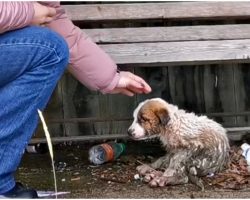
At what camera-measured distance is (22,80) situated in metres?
2.59

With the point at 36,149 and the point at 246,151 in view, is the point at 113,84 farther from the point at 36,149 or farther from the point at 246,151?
the point at 36,149

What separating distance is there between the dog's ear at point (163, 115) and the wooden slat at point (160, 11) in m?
0.65

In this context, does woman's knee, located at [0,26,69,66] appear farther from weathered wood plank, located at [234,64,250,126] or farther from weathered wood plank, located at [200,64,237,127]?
weathered wood plank, located at [234,64,250,126]

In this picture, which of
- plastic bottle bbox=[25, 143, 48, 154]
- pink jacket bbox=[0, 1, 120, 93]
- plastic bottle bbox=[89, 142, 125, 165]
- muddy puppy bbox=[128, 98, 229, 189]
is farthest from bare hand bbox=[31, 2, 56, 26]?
plastic bottle bbox=[25, 143, 48, 154]

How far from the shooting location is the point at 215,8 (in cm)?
371

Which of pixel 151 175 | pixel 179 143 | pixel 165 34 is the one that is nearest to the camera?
pixel 151 175

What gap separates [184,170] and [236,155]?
0.56m

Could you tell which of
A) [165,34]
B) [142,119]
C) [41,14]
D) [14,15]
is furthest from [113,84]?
[142,119]

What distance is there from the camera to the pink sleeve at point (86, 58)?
294 cm

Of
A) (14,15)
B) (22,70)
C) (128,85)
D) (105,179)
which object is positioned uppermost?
(14,15)

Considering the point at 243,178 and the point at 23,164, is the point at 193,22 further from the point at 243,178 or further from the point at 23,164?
the point at 23,164

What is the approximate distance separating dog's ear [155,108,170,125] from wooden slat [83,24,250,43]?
519mm

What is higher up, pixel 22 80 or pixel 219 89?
pixel 22 80

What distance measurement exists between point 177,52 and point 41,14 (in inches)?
46.0
